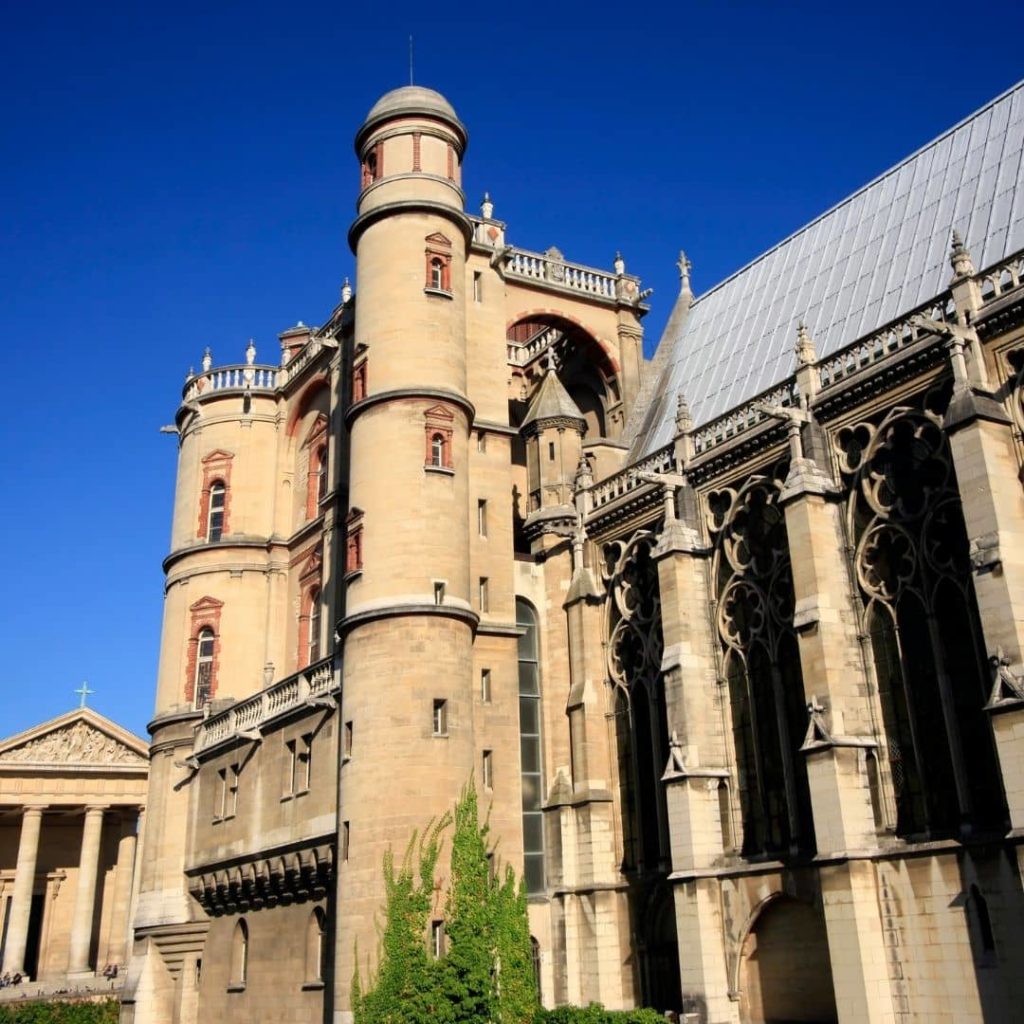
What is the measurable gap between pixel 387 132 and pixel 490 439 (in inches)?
384

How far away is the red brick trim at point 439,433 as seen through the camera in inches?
1253

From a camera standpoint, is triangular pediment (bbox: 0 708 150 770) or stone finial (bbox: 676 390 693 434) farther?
triangular pediment (bbox: 0 708 150 770)

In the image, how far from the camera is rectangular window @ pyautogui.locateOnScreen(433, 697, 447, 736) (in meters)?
29.0

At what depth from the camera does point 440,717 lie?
2912cm

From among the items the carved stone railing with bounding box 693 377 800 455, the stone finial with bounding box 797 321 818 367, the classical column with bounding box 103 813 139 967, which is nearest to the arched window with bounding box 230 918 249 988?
the carved stone railing with bounding box 693 377 800 455

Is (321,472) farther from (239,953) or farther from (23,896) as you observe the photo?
(23,896)

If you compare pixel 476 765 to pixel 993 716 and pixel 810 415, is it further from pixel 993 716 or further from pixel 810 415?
pixel 993 716

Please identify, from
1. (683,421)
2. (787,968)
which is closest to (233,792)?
(683,421)

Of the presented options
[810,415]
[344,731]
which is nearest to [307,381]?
[344,731]

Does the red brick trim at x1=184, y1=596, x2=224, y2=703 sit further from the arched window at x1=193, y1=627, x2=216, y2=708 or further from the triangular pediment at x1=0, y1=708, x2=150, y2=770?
the triangular pediment at x1=0, y1=708, x2=150, y2=770

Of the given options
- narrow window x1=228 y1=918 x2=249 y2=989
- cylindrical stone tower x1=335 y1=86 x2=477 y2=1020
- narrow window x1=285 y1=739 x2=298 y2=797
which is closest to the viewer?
cylindrical stone tower x1=335 y1=86 x2=477 y2=1020

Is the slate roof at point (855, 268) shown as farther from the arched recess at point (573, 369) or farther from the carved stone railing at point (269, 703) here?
the carved stone railing at point (269, 703)

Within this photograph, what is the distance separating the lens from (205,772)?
39.1 meters

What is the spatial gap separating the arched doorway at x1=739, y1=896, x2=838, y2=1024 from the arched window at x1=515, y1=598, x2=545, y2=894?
276 inches
